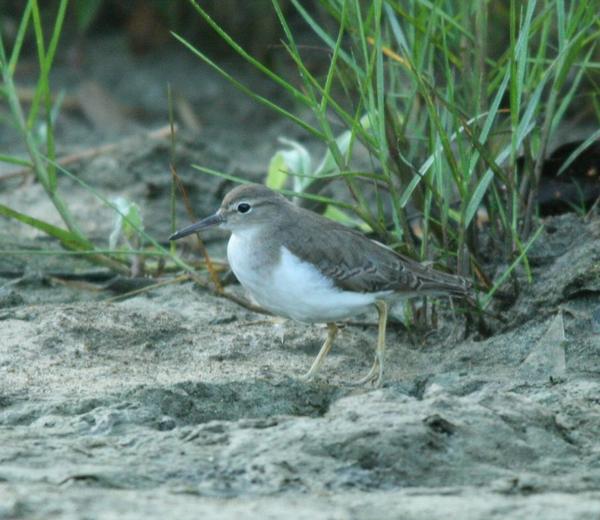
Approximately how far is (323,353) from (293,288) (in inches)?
13.5

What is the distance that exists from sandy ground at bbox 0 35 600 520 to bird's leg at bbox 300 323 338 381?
5 centimetres

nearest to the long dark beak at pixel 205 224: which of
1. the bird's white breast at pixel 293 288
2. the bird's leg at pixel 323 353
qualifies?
the bird's white breast at pixel 293 288

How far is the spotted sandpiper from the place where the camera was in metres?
4.64

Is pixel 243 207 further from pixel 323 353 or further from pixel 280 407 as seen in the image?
pixel 280 407

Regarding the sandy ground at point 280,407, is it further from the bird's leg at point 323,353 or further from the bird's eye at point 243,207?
the bird's eye at point 243,207

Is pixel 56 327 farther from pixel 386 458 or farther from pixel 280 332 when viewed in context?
pixel 386 458

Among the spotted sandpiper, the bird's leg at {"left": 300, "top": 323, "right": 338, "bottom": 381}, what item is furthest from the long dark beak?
the bird's leg at {"left": 300, "top": 323, "right": 338, "bottom": 381}

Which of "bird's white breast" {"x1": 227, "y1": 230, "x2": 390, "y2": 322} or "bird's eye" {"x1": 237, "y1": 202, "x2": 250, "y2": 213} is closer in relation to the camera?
"bird's white breast" {"x1": 227, "y1": 230, "x2": 390, "y2": 322}

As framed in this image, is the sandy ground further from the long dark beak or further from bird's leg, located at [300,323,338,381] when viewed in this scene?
the long dark beak

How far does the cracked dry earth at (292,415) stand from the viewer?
309 cm

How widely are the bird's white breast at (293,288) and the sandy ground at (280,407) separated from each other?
26 centimetres

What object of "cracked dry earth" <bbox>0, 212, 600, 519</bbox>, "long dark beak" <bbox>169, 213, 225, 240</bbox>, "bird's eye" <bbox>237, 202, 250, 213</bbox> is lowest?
"cracked dry earth" <bbox>0, 212, 600, 519</bbox>

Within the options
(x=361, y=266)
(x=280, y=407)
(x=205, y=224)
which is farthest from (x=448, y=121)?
(x=280, y=407)

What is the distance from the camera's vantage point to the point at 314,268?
15.5 ft
